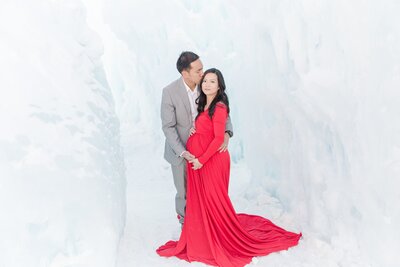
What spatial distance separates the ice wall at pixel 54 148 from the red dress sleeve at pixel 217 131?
A: 2.70ft

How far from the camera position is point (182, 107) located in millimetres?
3121

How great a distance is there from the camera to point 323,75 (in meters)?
2.95

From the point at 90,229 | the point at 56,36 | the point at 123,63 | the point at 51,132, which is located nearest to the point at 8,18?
the point at 56,36

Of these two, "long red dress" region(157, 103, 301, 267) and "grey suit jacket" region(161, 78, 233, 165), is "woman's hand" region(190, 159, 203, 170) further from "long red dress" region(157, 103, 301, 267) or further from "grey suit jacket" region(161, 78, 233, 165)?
A: "grey suit jacket" region(161, 78, 233, 165)

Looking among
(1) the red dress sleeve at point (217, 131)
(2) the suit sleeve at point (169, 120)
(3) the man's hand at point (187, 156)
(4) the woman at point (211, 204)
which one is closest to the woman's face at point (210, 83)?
(4) the woman at point (211, 204)

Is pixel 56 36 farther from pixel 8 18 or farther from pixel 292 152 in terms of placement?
pixel 292 152

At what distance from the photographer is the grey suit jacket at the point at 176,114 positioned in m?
3.11

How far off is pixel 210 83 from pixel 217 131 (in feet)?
1.08

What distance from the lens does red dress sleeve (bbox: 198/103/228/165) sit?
2.95m

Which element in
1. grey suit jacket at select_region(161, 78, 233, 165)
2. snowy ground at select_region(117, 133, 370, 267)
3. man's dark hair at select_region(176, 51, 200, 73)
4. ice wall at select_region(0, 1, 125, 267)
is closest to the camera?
ice wall at select_region(0, 1, 125, 267)

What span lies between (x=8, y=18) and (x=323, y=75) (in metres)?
2.30

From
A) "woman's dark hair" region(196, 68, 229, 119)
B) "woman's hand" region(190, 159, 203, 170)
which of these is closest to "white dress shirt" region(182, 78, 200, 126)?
"woman's dark hair" region(196, 68, 229, 119)

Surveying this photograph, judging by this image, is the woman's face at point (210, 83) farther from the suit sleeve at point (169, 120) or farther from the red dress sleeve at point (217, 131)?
the suit sleeve at point (169, 120)

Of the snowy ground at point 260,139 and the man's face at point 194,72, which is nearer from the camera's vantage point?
the snowy ground at point 260,139
